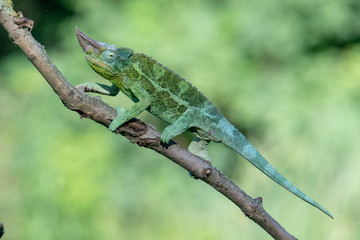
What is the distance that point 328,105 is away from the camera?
19.3 ft

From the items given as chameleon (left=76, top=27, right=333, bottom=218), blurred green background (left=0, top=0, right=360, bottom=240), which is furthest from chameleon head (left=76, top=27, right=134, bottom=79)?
blurred green background (left=0, top=0, right=360, bottom=240)

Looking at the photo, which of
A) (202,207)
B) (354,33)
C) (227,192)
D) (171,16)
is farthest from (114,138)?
(227,192)

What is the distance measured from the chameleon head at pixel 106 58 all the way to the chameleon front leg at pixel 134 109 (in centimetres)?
9

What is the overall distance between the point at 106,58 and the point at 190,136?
4.37 m

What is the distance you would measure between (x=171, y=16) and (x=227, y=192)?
490 centimetres

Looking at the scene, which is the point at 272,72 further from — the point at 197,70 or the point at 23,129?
the point at 23,129

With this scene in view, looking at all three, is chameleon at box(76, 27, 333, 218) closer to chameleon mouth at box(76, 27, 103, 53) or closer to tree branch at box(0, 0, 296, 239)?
chameleon mouth at box(76, 27, 103, 53)

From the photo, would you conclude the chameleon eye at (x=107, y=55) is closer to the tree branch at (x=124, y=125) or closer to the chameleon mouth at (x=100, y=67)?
the chameleon mouth at (x=100, y=67)

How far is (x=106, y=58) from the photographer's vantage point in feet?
6.43

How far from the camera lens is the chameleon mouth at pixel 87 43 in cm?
172

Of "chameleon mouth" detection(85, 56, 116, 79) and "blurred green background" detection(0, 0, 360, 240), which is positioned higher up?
"blurred green background" detection(0, 0, 360, 240)

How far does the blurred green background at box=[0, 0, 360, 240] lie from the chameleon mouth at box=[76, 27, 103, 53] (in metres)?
3.11

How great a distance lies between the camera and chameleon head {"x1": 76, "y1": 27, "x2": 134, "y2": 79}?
76.4 inches

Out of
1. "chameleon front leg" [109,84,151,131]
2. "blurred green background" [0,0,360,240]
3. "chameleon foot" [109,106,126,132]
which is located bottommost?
"chameleon foot" [109,106,126,132]
